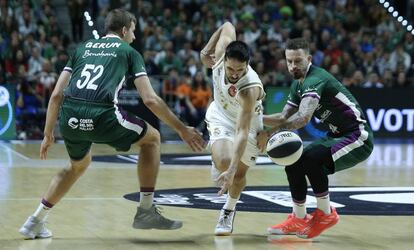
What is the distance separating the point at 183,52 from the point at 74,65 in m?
13.7

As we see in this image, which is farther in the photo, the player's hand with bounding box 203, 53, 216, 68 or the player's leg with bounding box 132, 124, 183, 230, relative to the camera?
the player's hand with bounding box 203, 53, 216, 68

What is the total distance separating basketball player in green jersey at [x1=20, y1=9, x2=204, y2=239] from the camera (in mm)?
7449

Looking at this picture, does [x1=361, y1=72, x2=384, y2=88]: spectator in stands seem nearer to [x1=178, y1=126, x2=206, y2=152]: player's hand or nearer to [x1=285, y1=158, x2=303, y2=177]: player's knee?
[x1=285, y1=158, x2=303, y2=177]: player's knee

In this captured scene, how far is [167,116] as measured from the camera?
7.20 meters

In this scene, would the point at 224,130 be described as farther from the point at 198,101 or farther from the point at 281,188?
the point at 198,101

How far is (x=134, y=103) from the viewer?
1838 centimetres

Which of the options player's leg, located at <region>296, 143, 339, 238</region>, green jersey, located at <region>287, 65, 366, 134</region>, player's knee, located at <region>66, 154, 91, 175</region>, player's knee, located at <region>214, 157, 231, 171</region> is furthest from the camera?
green jersey, located at <region>287, 65, 366, 134</region>

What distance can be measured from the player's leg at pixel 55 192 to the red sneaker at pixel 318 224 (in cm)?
193

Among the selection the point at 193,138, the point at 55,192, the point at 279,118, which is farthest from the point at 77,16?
the point at 193,138

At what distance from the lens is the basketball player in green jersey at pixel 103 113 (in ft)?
24.4

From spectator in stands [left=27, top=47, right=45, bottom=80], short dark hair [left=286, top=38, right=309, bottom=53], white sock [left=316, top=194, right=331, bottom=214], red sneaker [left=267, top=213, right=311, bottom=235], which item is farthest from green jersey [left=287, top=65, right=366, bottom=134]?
spectator in stands [left=27, top=47, right=45, bottom=80]

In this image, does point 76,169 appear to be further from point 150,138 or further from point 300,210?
point 300,210

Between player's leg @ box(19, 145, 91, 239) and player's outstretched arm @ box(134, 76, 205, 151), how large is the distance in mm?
701

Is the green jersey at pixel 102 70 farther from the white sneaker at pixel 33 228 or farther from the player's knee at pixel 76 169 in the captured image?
the white sneaker at pixel 33 228
